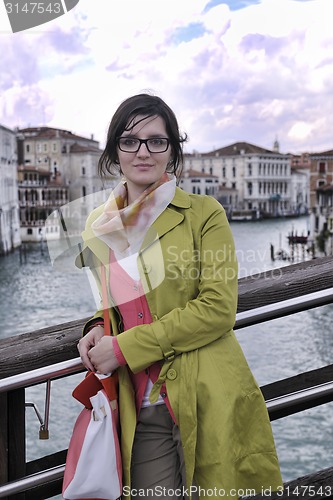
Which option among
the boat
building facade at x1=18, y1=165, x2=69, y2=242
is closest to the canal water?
the boat

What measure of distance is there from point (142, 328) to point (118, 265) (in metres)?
0.07

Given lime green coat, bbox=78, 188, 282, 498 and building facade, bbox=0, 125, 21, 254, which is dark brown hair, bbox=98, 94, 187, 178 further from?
building facade, bbox=0, 125, 21, 254

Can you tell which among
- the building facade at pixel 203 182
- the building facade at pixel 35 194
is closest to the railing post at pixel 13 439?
the building facade at pixel 35 194

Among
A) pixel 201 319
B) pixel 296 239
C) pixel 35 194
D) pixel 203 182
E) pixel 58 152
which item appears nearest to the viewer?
pixel 201 319

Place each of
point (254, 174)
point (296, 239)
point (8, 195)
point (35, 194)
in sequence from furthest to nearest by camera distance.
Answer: point (254, 174)
point (35, 194)
point (8, 195)
point (296, 239)

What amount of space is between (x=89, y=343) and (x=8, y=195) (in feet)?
95.9

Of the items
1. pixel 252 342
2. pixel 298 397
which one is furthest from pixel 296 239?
pixel 298 397

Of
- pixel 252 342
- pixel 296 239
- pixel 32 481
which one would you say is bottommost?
pixel 296 239

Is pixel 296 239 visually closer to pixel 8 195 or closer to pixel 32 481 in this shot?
pixel 8 195

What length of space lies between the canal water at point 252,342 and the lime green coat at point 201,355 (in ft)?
0.35

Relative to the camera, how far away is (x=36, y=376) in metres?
0.60

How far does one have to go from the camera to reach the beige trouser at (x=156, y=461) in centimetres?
62

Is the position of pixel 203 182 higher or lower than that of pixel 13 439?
lower

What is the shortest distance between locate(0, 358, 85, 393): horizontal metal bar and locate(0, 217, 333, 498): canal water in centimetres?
6
